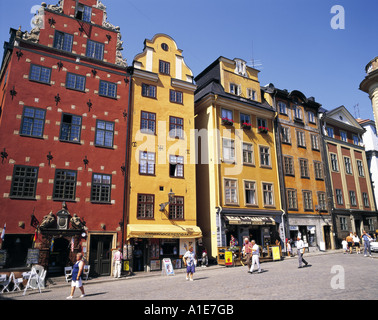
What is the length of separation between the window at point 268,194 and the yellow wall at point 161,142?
8.31m

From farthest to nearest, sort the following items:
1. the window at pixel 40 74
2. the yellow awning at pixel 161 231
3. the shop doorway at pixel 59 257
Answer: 1. the yellow awning at pixel 161 231
2. the window at pixel 40 74
3. the shop doorway at pixel 59 257

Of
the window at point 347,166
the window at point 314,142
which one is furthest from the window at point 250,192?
the window at point 347,166

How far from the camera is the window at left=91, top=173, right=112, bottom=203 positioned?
20828mm

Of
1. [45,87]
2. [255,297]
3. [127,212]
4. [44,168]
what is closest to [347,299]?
[255,297]

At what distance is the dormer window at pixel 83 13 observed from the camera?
23.3 meters

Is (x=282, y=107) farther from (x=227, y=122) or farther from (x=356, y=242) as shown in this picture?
(x=356, y=242)

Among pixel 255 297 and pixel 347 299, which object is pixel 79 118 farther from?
pixel 347 299

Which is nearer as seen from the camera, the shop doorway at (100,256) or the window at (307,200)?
the shop doorway at (100,256)

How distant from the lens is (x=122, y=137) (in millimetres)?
22891

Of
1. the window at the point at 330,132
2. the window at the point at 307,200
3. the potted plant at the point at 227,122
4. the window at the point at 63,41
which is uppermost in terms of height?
the window at the point at 63,41

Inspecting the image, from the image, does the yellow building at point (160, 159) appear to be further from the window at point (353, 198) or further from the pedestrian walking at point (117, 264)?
the window at point (353, 198)

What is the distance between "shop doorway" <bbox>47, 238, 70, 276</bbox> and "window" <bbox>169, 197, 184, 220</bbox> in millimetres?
7897

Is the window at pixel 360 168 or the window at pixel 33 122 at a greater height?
the window at pixel 360 168

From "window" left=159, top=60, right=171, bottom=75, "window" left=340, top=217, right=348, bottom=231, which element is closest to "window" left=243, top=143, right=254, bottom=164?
"window" left=159, top=60, right=171, bottom=75
